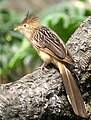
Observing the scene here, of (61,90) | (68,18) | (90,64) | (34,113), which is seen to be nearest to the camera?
(34,113)

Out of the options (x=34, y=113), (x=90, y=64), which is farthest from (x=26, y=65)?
(x=34, y=113)

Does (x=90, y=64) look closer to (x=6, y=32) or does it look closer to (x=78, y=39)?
(x=78, y=39)

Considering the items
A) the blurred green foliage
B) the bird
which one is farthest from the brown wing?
the blurred green foliage

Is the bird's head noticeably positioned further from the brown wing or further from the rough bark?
the rough bark

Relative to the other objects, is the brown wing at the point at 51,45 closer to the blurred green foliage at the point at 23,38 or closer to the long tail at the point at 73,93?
the long tail at the point at 73,93

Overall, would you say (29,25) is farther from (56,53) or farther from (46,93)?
(46,93)

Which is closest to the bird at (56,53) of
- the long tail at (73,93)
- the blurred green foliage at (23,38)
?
the long tail at (73,93)

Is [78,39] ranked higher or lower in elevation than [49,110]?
higher
